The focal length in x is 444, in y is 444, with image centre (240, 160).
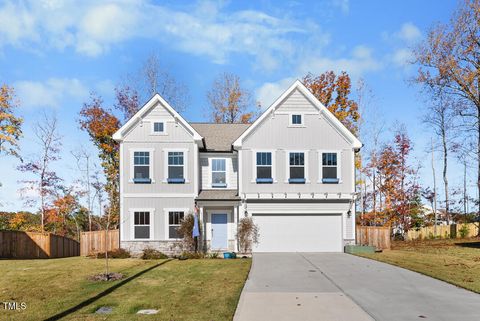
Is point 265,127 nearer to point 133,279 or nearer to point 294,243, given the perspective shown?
point 294,243

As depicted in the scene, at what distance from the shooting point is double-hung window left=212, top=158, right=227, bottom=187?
2491cm

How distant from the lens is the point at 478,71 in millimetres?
29141

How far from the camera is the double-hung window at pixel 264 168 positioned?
2353 centimetres

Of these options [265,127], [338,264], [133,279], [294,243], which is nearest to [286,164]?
[265,127]

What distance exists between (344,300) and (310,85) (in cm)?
3014

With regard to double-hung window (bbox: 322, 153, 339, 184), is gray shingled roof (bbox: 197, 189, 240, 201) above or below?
below

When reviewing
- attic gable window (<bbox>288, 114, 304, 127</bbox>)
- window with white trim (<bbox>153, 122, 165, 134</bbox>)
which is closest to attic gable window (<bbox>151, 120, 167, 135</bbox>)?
window with white trim (<bbox>153, 122, 165, 134</bbox>)

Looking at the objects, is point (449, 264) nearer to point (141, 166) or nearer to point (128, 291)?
point (128, 291)

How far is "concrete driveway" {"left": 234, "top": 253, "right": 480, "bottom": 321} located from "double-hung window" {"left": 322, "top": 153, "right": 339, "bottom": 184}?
7639 millimetres

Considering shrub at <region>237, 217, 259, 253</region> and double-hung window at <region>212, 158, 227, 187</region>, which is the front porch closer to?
shrub at <region>237, 217, 259, 253</region>

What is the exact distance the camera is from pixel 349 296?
35.9 feet

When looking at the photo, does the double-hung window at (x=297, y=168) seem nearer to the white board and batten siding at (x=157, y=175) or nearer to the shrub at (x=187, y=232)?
the white board and batten siding at (x=157, y=175)

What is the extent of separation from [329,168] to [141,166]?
10099 mm

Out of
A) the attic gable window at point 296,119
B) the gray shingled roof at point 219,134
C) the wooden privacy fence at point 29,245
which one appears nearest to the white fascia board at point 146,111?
the gray shingled roof at point 219,134
